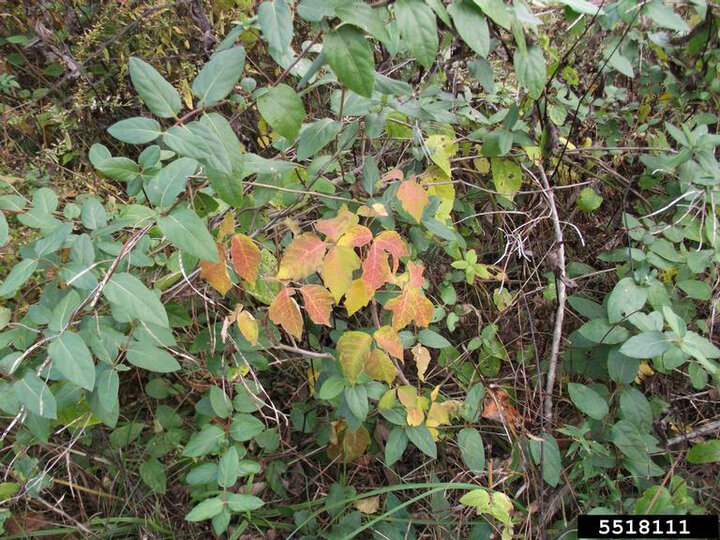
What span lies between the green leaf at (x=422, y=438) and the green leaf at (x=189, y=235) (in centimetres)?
76

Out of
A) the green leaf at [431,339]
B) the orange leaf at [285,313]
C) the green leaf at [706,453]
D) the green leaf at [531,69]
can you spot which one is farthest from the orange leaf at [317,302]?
the green leaf at [706,453]

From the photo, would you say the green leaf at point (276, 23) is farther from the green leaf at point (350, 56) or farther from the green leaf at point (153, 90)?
the green leaf at point (153, 90)

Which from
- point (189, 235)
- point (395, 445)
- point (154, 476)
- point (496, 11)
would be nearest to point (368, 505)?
point (395, 445)

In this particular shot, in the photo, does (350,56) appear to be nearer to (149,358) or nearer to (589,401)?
(149,358)

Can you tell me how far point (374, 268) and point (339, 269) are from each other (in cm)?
9

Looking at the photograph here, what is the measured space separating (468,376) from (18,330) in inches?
52.0

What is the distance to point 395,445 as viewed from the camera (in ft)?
4.76

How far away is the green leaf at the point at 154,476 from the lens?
1.55m

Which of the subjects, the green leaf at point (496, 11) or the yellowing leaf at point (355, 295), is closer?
the green leaf at point (496, 11)

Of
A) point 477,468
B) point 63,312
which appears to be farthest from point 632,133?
point 63,312

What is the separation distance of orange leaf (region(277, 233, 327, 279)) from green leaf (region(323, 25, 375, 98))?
0.39m

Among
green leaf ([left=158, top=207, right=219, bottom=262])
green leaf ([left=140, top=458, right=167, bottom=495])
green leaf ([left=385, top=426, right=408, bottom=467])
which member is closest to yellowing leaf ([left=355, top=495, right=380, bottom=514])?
green leaf ([left=385, top=426, right=408, bottom=467])

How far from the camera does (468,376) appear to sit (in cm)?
179

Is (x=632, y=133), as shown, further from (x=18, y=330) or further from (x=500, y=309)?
(x=18, y=330)
